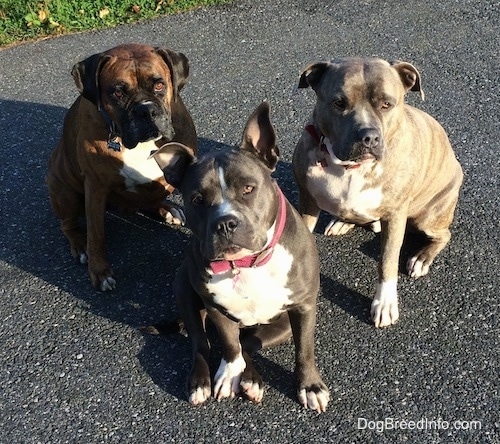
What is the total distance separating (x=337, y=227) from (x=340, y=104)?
126 cm

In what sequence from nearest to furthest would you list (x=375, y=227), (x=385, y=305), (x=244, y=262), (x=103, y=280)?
(x=244, y=262)
(x=385, y=305)
(x=103, y=280)
(x=375, y=227)

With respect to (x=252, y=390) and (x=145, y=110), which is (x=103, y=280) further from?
(x=252, y=390)

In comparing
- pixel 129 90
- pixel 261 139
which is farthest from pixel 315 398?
pixel 129 90

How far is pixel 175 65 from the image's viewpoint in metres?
4.32

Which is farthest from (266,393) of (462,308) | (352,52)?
(352,52)

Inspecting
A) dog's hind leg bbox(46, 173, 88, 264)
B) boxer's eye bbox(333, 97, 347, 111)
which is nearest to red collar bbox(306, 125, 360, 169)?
boxer's eye bbox(333, 97, 347, 111)

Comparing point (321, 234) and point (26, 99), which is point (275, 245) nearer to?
point (321, 234)

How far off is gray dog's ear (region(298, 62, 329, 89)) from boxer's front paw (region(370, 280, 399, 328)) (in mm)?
1315

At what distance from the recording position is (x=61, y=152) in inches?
190

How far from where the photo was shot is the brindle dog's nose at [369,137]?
362 centimetres

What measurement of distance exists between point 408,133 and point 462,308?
3.80 feet

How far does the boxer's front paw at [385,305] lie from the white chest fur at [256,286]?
91 centimetres

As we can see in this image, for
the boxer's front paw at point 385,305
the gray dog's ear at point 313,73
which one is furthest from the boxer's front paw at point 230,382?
the gray dog's ear at point 313,73

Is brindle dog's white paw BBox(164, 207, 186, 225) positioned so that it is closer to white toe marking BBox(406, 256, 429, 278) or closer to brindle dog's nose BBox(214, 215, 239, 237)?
white toe marking BBox(406, 256, 429, 278)
